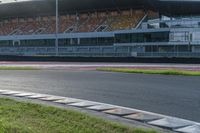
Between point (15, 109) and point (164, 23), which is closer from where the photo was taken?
point (15, 109)

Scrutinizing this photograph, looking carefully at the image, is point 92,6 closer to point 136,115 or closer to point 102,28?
point 102,28

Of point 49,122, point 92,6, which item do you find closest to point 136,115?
point 49,122

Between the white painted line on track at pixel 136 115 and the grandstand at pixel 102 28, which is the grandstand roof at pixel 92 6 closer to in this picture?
the grandstand at pixel 102 28

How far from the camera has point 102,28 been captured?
60438 mm

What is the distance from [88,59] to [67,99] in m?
26.7

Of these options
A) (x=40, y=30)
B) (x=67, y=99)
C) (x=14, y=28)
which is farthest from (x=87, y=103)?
(x=14, y=28)

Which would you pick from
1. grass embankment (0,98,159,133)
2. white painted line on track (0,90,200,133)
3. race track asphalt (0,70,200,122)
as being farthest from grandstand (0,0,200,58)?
grass embankment (0,98,159,133)

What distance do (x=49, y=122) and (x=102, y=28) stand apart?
53.0m

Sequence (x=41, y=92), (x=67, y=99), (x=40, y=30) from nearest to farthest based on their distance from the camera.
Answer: (x=67, y=99) → (x=41, y=92) → (x=40, y=30)

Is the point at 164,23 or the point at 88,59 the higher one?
the point at 164,23

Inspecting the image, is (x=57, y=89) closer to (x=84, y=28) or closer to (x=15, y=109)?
(x=15, y=109)

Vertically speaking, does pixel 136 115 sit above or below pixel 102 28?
below

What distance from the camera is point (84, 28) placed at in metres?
62.9

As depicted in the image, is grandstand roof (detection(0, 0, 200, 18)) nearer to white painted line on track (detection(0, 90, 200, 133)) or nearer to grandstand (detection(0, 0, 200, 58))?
grandstand (detection(0, 0, 200, 58))
